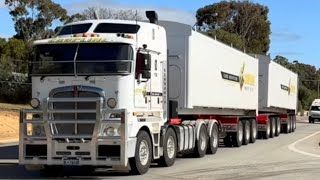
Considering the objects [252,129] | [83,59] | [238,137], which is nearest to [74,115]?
[83,59]

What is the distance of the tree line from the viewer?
53066 mm

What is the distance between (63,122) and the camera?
46.3 feet

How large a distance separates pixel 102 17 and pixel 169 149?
3228 centimetres

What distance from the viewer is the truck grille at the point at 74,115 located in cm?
1405

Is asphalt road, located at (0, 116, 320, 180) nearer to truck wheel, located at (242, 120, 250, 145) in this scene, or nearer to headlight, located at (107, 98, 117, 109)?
headlight, located at (107, 98, 117, 109)

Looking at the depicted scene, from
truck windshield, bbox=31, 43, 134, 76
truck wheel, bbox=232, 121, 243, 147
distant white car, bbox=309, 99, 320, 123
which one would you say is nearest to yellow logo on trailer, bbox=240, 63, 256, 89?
truck wheel, bbox=232, 121, 243, 147

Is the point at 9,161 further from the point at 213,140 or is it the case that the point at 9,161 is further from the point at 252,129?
the point at 252,129

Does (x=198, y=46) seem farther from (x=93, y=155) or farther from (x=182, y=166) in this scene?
(x=93, y=155)

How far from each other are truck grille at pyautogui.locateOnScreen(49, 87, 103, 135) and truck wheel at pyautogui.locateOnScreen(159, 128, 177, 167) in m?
3.04

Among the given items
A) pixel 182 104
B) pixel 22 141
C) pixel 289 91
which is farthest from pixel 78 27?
pixel 289 91

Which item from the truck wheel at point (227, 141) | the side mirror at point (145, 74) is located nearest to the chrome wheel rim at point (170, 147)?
the side mirror at point (145, 74)

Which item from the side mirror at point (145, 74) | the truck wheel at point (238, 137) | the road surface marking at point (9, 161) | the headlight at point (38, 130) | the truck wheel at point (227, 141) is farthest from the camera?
the truck wheel at point (227, 141)

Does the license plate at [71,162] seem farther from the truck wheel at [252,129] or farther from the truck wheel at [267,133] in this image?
the truck wheel at [267,133]

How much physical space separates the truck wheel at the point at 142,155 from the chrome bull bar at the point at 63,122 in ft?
2.86
